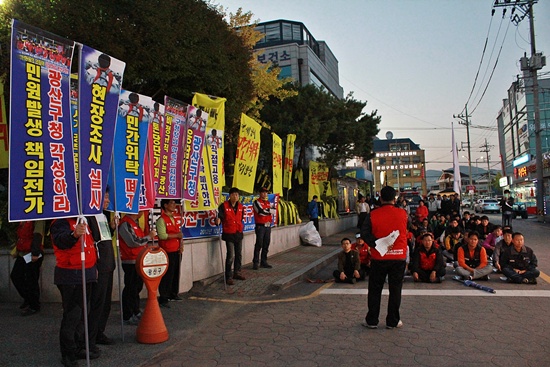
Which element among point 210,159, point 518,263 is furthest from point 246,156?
point 518,263

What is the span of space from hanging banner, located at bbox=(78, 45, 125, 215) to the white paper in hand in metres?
3.22

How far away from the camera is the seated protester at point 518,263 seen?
7.97m

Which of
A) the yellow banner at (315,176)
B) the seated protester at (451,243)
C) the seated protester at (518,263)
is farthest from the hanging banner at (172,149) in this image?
the yellow banner at (315,176)

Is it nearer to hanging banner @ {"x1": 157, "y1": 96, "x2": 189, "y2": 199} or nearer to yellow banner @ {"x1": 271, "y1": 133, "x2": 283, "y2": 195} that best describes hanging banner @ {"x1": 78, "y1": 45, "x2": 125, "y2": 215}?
hanging banner @ {"x1": 157, "y1": 96, "x2": 189, "y2": 199}

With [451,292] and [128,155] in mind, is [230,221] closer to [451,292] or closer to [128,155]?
[128,155]

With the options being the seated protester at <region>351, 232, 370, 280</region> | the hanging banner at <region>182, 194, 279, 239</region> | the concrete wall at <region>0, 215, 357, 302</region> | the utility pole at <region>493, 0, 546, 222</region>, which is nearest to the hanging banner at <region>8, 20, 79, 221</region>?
the concrete wall at <region>0, 215, 357, 302</region>

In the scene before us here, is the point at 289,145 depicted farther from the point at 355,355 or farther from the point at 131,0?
the point at 355,355

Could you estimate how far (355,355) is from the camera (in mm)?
4441

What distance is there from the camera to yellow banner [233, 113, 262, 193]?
9.15 meters

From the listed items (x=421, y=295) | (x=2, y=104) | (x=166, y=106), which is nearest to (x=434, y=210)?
(x=421, y=295)

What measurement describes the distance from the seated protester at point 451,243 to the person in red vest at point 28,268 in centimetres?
871

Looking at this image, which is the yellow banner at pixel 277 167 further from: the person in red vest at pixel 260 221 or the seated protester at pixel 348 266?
the seated protester at pixel 348 266

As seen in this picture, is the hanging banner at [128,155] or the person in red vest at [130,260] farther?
the person in red vest at [130,260]

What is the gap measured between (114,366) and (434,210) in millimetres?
16431
